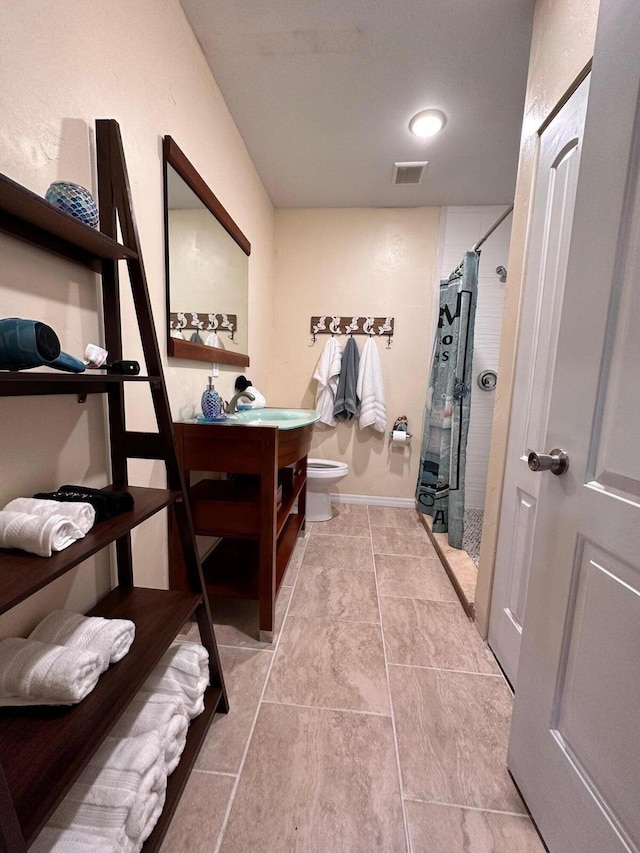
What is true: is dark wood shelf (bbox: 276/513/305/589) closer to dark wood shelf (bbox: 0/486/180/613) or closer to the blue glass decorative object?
dark wood shelf (bbox: 0/486/180/613)

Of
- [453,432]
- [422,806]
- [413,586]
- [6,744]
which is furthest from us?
[453,432]

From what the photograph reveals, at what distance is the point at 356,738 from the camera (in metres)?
1.03

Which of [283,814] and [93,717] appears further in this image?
[283,814]

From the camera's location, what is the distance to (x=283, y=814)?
33.1 inches

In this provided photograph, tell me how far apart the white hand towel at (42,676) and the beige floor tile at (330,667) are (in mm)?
A: 706

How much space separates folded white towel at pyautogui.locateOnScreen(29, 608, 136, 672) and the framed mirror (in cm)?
95

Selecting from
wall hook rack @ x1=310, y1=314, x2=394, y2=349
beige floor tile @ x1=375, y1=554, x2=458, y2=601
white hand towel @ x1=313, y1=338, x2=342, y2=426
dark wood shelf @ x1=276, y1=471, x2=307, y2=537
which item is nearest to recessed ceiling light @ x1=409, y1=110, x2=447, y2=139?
wall hook rack @ x1=310, y1=314, x2=394, y2=349

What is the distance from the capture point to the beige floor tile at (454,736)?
0.90 metres

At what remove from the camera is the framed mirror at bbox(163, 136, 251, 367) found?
1.33 metres

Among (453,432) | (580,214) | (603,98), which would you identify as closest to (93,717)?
(580,214)

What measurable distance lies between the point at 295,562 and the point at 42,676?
57.5 inches

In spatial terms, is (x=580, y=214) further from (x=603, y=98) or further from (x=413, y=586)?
(x=413, y=586)

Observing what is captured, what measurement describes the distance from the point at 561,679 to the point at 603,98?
1.25 m

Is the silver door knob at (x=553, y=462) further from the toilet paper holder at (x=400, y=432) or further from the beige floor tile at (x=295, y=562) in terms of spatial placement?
the toilet paper holder at (x=400, y=432)
